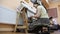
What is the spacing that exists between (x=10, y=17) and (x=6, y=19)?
0.67 feet

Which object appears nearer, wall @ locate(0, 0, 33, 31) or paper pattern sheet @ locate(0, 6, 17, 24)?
paper pattern sheet @ locate(0, 6, 17, 24)

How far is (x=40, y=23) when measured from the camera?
3207 mm

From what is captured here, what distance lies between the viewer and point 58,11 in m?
7.46

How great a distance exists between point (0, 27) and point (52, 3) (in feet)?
18.5

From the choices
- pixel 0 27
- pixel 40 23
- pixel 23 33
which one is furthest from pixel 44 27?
pixel 0 27

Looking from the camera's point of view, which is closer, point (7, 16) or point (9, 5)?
point (7, 16)

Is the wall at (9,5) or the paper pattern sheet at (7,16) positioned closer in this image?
the paper pattern sheet at (7,16)

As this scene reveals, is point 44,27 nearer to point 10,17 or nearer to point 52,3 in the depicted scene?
point 10,17

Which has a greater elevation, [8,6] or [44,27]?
[8,6]

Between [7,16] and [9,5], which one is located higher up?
[9,5]

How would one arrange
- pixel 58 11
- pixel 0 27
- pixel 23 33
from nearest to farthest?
pixel 0 27, pixel 23 33, pixel 58 11

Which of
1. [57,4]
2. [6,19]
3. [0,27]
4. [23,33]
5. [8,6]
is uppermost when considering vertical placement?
[57,4]

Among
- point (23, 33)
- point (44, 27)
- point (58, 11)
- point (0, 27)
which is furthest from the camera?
point (58, 11)

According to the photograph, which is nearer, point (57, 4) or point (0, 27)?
point (0, 27)
